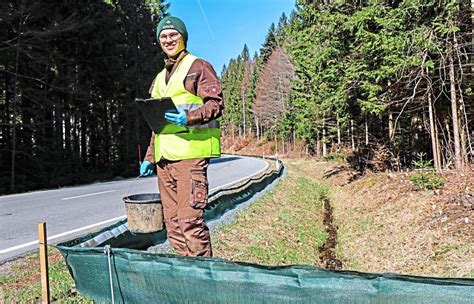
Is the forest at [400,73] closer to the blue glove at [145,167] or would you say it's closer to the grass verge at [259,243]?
the grass verge at [259,243]

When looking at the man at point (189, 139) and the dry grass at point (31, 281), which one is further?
the dry grass at point (31, 281)

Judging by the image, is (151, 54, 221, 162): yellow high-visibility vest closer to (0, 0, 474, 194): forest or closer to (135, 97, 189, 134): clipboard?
(135, 97, 189, 134): clipboard

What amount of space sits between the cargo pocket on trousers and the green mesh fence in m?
0.47

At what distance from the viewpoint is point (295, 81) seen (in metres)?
28.0

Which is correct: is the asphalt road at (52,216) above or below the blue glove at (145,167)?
below

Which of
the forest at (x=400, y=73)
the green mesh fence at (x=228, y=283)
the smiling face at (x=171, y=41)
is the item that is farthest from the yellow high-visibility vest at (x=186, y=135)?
the forest at (x=400, y=73)

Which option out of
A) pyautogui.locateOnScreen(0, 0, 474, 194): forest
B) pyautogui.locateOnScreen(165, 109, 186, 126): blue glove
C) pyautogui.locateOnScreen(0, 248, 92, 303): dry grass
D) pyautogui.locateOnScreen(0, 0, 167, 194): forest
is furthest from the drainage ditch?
pyautogui.locateOnScreen(0, 0, 167, 194): forest

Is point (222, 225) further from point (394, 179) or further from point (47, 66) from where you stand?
point (47, 66)

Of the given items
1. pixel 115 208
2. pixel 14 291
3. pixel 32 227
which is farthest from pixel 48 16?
pixel 14 291

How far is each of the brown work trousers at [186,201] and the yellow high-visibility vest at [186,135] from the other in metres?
0.07

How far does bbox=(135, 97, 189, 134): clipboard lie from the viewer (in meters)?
2.98

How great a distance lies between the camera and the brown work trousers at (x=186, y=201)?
3.14 m

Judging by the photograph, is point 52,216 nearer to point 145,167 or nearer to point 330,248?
point 145,167

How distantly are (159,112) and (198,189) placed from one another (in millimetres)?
673
